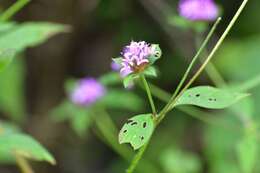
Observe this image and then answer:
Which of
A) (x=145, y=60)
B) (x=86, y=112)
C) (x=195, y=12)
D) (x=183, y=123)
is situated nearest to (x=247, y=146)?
(x=195, y=12)

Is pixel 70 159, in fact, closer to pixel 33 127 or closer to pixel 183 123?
pixel 33 127

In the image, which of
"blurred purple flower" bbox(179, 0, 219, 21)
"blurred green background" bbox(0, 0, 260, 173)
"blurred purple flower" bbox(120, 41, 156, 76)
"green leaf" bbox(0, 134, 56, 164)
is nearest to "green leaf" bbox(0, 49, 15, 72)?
"green leaf" bbox(0, 134, 56, 164)

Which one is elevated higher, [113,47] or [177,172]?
[113,47]

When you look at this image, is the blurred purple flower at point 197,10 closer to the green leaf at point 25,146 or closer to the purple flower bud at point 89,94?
the purple flower bud at point 89,94

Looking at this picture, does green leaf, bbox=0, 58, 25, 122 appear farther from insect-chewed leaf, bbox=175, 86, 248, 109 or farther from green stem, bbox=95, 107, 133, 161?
insect-chewed leaf, bbox=175, 86, 248, 109

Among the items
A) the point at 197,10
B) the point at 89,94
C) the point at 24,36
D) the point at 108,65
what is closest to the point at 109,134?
the point at 89,94

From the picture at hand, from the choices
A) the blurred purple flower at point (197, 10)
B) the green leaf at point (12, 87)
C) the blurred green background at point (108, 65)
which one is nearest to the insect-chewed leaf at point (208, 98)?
the blurred purple flower at point (197, 10)
